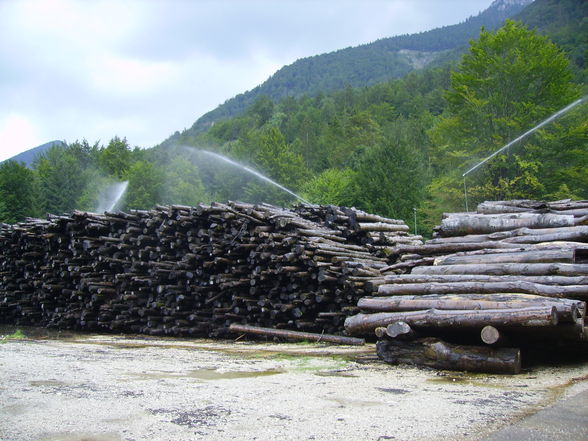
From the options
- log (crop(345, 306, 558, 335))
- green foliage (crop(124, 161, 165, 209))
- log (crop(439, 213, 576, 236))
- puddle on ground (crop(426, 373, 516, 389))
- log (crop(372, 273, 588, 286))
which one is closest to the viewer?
puddle on ground (crop(426, 373, 516, 389))

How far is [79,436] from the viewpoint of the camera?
4.16 m

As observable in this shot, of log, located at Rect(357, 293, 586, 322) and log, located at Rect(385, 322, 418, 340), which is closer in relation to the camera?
log, located at Rect(357, 293, 586, 322)

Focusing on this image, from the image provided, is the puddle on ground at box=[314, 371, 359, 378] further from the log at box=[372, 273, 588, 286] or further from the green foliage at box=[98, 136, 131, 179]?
the green foliage at box=[98, 136, 131, 179]

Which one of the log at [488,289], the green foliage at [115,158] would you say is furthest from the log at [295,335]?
the green foliage at [115,158]

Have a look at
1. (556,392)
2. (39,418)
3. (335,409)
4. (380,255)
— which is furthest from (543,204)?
(39,418)

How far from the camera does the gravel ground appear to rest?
14.1 ft

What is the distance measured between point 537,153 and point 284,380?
24365 millimetres

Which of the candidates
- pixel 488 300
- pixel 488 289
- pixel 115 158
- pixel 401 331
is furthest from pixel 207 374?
pixel 115 158

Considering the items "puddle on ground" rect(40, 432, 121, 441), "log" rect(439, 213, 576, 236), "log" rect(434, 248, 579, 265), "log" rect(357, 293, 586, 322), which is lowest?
"puddle on ground" rect(40, 432, 121, 441)

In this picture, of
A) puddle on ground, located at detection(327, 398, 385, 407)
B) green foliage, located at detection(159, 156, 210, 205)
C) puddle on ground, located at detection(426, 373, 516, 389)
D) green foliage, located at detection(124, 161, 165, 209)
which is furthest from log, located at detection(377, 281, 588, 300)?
green foliage, located at detection(124, 161, 165, 209)

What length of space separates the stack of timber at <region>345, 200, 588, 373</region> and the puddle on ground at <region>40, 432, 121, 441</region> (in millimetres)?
4371

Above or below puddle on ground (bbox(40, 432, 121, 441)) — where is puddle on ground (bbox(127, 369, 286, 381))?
below

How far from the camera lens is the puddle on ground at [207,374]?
6871mm

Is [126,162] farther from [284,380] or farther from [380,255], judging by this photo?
[284,380]
